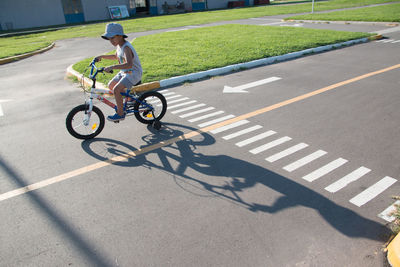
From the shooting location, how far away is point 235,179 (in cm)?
422

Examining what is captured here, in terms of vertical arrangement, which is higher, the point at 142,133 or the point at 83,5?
the point at 83,5

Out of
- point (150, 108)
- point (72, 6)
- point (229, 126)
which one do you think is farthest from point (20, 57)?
point (72, 6)

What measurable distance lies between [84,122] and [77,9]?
33.9 m

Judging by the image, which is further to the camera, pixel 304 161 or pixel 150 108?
pixel 150 108

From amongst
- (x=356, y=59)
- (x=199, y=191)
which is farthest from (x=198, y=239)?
(x=356, y=59)

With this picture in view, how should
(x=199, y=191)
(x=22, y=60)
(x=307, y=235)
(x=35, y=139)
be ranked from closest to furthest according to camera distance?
(x=307, y=235)
(x=199, y=191)
(x=35, y=139)
(x=22, y=60)

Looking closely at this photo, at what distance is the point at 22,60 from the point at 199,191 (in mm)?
13542

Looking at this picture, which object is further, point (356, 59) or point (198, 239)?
point (356, 59)

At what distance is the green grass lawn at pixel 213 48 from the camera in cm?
977

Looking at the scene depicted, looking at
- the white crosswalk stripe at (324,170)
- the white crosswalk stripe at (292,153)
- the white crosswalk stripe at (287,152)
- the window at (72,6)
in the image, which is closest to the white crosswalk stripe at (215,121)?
Answer: the white crosswalk stripe at (292,153)

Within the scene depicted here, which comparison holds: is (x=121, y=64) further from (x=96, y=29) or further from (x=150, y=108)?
(x=96, y=29)

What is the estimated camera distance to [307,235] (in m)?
3.21

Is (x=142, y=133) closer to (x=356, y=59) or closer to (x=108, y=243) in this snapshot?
(x=108, y=243)

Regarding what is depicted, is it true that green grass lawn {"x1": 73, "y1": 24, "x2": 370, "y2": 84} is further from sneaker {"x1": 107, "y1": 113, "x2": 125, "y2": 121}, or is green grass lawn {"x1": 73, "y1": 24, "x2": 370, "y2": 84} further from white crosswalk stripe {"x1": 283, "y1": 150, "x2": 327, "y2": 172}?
white crosswalk stripe {"x1": 283, "y1": 150, "x2": 327, "y2": 172}
